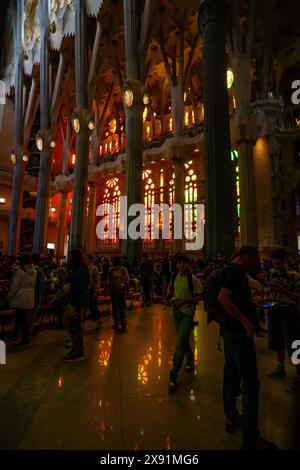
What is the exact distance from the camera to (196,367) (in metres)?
3.77

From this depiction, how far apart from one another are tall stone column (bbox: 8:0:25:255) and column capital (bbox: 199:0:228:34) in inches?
762

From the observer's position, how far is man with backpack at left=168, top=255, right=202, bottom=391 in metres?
3.08

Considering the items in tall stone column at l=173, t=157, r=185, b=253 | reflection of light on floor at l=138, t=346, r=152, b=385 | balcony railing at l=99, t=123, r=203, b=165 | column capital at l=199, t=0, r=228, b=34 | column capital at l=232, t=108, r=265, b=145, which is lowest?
reflection of light on floor at l=138, t=346, r=152, b=385

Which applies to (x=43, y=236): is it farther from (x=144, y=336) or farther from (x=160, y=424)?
(x=160, y=424)

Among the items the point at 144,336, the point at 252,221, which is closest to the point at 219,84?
the point at 252,221

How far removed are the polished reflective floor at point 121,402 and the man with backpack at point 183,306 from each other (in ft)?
0.77

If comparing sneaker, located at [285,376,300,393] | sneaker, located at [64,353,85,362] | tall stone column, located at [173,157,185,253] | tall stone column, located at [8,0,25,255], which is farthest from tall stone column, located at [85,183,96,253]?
sneaker, located at [285,376,300,393]

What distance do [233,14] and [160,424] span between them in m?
19.6

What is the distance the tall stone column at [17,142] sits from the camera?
75.7ft

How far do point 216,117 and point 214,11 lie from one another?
3602mm

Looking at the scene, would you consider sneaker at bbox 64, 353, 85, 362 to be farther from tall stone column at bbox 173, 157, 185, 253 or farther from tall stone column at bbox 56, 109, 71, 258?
tall stone column at bbox 56, 109, 71, 258

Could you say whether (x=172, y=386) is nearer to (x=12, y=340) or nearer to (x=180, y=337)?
(x=180, y=337)

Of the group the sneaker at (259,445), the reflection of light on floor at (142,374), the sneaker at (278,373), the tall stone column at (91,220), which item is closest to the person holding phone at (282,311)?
the sneaker at (278,373)

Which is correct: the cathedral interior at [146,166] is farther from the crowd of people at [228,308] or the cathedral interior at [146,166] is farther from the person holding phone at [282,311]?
the person holding phone at [282,311]
